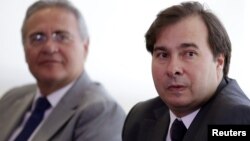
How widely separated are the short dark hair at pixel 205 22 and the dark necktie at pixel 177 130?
229 mm

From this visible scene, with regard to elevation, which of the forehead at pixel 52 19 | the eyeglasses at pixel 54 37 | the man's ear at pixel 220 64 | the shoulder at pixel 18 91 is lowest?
the shoulder at pixel 18 91

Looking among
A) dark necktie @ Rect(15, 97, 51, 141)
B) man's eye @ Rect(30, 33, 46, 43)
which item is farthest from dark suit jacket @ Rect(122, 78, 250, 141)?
man's eye @ Rect(30, 33, 46, 43)

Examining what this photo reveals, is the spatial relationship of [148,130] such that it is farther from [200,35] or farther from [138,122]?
[200,35]

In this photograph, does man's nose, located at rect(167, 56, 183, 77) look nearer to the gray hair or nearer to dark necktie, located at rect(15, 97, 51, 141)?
the gray hair

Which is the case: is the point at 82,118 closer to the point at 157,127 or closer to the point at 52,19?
the point at 157,127

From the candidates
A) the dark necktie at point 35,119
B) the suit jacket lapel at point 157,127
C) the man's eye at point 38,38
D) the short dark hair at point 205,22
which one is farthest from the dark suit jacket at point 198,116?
the man's eye at point 38,38

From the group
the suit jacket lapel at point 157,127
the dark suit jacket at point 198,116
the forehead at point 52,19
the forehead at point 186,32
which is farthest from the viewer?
the forehead at point 52,19

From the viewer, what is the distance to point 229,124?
1070 millimetres

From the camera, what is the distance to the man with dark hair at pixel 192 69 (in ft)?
3.83

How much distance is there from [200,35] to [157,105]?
40 centimetres

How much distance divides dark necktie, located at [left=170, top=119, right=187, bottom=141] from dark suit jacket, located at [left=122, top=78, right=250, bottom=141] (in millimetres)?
63

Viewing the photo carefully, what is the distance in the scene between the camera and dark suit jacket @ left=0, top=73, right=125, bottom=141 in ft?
4.50

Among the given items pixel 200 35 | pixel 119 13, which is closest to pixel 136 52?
pixel 119 13

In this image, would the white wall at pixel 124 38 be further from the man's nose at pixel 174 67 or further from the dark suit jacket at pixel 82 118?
the man's nose at pixel 174 67
